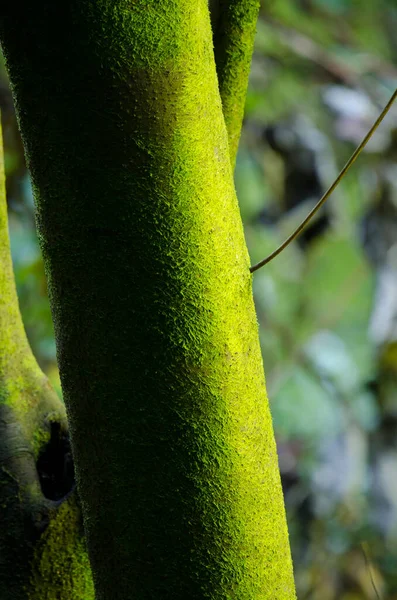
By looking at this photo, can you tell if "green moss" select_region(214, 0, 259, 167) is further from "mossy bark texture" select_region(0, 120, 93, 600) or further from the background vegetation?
the background vegetation

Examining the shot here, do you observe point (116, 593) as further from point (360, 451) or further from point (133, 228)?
point (360, 451)

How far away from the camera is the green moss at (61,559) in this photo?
1.74 ft

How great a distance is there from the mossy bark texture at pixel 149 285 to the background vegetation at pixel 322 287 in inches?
64.8

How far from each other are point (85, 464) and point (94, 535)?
4cm

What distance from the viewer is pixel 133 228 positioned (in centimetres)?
39

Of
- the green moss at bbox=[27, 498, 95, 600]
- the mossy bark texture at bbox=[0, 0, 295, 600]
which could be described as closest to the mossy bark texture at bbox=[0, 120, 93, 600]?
the green moss at bbox=[27, 498, 95, 600]

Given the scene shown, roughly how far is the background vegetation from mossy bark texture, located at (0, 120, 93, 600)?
4.96ft

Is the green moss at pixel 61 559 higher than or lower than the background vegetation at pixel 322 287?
lower

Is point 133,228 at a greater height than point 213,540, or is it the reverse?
point 133,228

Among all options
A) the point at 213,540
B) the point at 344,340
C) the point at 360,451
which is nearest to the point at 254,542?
the point at 213,540

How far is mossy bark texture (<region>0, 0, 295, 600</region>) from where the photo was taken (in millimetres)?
377

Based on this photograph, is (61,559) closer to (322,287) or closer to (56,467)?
(56,467)

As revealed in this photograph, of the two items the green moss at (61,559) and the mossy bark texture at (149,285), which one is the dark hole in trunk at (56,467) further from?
the mossy bark texture at (149,285)

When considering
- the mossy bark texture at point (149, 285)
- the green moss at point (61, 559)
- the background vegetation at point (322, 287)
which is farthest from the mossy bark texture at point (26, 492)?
the background vegetation at point (322, 287)
